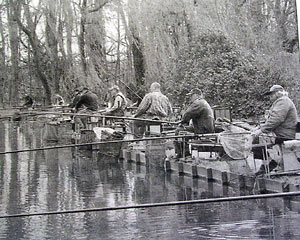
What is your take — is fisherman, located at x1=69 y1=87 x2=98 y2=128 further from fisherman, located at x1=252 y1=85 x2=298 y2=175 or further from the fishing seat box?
the fishing seat box

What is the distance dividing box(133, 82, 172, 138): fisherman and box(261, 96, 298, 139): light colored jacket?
0.98m

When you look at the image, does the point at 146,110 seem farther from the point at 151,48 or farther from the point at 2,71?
the point at 2,71

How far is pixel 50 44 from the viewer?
6672 mm

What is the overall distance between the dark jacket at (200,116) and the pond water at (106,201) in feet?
1.73

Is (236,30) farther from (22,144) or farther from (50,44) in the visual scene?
(22,144)

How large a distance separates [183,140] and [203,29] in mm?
1143

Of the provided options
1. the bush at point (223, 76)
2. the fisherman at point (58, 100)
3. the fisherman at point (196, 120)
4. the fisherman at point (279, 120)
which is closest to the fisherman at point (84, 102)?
the fisherman at point (58, 100)

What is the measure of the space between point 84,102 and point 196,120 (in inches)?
46.3

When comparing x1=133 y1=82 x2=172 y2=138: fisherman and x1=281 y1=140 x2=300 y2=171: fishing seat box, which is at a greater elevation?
x1=133 y1=82 x2=172 y2=138: fisherman

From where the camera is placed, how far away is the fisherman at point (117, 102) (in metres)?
6.58

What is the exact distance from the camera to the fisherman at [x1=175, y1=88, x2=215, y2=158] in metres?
6.38

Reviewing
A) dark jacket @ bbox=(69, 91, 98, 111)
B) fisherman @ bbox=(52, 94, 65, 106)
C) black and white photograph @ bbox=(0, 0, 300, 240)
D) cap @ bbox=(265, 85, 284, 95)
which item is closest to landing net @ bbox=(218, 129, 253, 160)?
black and white photograph @ bbox=(0, 0, 300, 240)

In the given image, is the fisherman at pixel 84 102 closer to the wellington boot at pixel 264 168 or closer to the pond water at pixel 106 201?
the pond water at pixel 106 201

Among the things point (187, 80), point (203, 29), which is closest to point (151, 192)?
point (187, 80)
